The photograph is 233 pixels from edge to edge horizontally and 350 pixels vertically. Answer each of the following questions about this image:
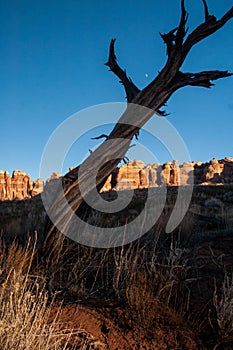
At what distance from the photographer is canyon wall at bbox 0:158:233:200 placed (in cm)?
7819

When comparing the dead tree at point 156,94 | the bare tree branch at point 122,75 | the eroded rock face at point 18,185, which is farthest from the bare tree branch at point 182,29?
the eroded rock face at point 18,185

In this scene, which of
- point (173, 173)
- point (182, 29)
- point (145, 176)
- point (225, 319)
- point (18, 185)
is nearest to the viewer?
point (225, 319)

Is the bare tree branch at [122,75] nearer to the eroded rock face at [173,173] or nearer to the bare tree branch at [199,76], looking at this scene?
the bare tree branch at [199,76]

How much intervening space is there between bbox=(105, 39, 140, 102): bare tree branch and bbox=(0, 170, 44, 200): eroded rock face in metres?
88.1

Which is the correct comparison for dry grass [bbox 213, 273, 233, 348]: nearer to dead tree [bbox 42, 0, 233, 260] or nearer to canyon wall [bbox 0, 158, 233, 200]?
dead tree [bbox 42, 0, 233, 260]

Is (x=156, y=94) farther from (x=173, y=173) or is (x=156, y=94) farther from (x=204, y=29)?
(x=173, y=173)

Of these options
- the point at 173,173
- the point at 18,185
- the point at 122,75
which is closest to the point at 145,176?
the point at 173,173

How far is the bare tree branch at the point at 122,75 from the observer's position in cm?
622

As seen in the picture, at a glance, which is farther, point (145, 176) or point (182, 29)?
point (145, 176)

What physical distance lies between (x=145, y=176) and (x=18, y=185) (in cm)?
3930

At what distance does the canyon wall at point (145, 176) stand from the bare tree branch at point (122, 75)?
216 feet

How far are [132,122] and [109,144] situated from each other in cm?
57

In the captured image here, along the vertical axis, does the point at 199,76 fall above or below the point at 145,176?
below

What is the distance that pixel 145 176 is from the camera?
8712 cm
